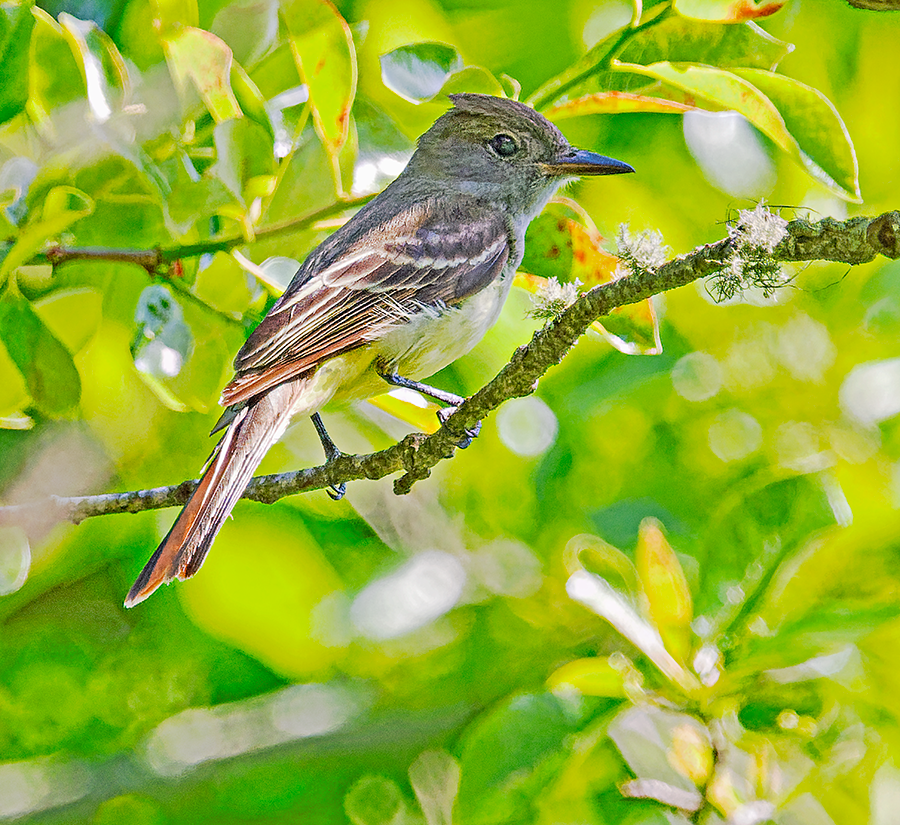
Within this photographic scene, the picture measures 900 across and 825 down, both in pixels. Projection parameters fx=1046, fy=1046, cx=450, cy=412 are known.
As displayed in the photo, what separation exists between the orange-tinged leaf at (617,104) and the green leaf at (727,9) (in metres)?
0.19

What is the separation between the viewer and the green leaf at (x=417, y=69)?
2.34 m

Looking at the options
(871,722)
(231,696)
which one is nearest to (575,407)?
(871,722)

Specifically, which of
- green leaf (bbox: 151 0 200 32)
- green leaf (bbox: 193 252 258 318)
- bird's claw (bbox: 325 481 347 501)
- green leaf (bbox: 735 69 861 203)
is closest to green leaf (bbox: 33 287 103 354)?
green leaf (bbox: 193 252 258 318)

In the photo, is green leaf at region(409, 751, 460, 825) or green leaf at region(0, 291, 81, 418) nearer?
green leaf at region(0, 291, 81, 418)

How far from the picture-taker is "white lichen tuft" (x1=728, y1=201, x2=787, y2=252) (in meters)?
1.55

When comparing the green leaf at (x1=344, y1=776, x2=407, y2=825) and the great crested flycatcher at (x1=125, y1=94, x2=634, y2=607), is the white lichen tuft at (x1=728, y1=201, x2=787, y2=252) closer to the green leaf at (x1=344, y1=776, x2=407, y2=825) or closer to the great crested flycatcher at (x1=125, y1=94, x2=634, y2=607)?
the great crested flycatcher at (x1=125, y1=94, x2=634, y2=607)

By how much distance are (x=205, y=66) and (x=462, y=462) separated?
143 centimetres

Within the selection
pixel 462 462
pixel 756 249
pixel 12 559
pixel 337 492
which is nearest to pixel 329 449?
pixel 337 492

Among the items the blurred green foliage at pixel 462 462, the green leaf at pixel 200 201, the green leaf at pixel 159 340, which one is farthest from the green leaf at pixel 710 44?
the green leaf at pixel 159 340

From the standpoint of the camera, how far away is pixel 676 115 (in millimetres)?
3373

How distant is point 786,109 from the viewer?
80.4 inches

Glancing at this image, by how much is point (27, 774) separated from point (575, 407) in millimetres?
1987

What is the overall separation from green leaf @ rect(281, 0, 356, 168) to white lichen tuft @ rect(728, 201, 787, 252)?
101 centimetres

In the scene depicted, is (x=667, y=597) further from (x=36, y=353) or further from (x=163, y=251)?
(x=36, y=353)
